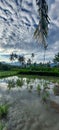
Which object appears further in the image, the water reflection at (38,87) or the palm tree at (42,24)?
the water reflection at (38,87)

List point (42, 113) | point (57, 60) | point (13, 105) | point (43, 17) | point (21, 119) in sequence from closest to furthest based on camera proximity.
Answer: point (43, 17), point (21, 119), point (42, 113), point (13, 105), point (57, 60)

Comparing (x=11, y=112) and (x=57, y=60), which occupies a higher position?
(x=57, y=60)

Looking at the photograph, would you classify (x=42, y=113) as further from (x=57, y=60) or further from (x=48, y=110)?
(x=57, y=60)

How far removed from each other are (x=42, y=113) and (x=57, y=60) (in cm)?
9327

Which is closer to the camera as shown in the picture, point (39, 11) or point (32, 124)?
point (39, 11)

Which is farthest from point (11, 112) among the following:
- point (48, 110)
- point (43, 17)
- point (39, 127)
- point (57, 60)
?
point (57, 60)

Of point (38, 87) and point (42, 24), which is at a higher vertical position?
point (42, 24)

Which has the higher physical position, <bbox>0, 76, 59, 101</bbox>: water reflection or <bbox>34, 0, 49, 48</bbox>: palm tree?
<bbox>34, 0, 49, 48</bbox>: palm tree

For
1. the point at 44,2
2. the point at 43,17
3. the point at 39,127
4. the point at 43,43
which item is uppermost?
the point at 44,2

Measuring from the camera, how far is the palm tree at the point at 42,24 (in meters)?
6.15

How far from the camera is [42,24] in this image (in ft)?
20.2

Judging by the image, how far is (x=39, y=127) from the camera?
6.54 m

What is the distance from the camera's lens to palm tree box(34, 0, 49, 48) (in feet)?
Result: 20.2

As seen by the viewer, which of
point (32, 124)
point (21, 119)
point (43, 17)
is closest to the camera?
point (43, 17)
